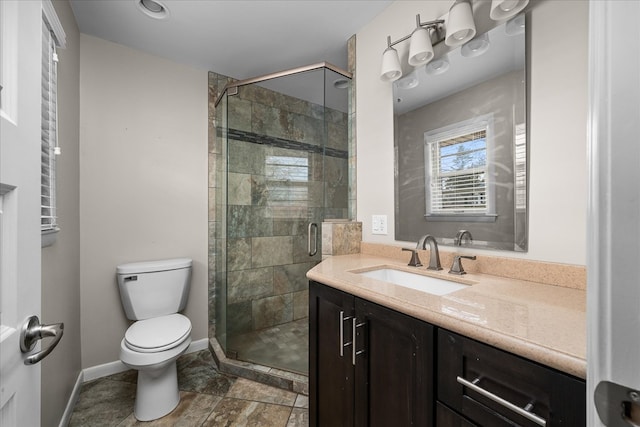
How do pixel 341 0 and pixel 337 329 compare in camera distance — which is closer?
pixel 337 329

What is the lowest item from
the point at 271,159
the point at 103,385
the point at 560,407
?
the point at 103,385

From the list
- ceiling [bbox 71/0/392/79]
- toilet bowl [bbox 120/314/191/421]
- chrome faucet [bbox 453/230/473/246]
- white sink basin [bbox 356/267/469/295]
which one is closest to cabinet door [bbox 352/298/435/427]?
white sink basin [bbox 356/267/469/295]

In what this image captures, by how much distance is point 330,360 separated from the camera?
3.84ft

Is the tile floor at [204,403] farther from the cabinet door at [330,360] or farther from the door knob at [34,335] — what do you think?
the door knob at [34,335]

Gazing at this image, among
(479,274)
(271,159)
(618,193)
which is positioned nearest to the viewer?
(618,193)

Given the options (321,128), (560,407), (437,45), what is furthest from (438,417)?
(321,128)

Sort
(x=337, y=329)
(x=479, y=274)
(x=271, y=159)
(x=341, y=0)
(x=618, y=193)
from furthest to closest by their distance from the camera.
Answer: (x=271, y=159) < (x=341, y=0) < (x=479, y=274) < (x=337, y=329) < (x=618, y=193)

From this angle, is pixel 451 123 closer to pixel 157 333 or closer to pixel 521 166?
pixel 521 166

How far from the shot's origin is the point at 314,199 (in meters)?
2.19

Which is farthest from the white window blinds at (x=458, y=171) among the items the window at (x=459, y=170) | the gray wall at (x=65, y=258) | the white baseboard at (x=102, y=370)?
the white baseboard at (x=102, y=370)

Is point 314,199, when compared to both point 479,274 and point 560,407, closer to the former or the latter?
point 479,274

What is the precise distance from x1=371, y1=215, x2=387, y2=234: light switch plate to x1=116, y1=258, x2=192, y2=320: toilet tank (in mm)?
1465

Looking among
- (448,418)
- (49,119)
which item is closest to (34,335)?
(448,418)

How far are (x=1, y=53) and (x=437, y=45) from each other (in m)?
1.60
